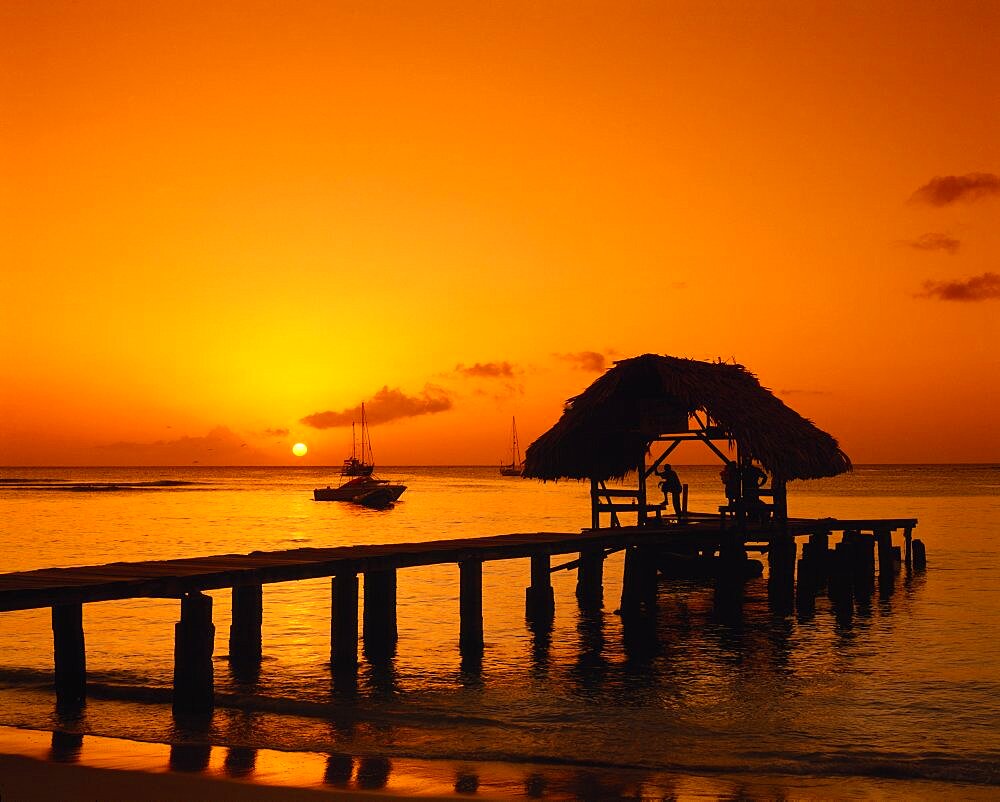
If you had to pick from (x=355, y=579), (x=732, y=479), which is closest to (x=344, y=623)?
(x=355, y=579)

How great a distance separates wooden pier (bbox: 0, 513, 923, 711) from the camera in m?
13.8

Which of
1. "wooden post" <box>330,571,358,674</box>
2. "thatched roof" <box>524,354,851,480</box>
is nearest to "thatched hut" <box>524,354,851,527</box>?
"thatched roof" <box>524,354,851,480</box>

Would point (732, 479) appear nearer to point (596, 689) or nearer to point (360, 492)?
point (596, 689)

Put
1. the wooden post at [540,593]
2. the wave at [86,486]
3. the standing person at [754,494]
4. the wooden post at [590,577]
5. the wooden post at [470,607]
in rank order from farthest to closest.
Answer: the wave at [86,486], the wooden post at [590,577], the standing person at [754,494], the wooden post at [540,593], the wooden post at [470,607]

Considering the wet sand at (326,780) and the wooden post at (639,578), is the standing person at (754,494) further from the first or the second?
the wet sand at (326,780)

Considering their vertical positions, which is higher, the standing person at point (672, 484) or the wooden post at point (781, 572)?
the standing person at point (672, 484)

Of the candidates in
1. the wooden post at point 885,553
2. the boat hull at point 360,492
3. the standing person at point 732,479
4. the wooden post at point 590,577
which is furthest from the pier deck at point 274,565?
the boat hull at point 360,492

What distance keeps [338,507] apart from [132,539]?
39.6 m

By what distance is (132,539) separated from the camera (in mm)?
52219

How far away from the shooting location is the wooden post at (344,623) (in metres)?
17.5

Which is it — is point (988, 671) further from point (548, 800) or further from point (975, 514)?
point (975, 514)

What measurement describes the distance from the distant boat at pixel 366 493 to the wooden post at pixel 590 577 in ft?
184

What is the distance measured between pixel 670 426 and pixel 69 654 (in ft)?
44.6

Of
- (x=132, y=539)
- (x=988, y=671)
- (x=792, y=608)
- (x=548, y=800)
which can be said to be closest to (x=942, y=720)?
(x=988, y=671)
